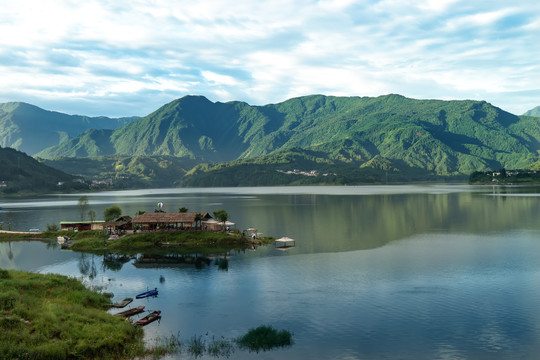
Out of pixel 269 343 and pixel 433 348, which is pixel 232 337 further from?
pixel 433 348

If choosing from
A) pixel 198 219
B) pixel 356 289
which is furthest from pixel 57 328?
pixel 198 219

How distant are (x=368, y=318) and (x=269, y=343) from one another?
13476mm

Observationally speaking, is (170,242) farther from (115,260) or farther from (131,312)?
(131,312)

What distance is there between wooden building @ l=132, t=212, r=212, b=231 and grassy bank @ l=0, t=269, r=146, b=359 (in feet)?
178

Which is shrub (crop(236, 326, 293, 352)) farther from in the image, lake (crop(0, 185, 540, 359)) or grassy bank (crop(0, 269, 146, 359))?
grassy bank (crop(0, 269, 146, 359))

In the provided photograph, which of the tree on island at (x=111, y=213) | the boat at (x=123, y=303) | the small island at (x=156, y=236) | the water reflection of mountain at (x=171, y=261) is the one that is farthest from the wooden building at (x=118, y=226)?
the boat at (x=123, y=303)

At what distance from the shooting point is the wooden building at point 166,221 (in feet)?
352

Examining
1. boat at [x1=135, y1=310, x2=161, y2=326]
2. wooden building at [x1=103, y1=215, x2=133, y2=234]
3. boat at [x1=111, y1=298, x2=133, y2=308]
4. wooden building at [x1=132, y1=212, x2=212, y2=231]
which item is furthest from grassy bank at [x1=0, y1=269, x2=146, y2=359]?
wooden building at [x1=103, y1=215, x2=133, y2=234]

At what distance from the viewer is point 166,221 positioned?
10700cm

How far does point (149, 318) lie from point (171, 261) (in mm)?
38369

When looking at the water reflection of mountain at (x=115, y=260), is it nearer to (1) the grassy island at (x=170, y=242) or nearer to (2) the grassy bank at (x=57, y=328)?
(1) the grassy island at (x=170, y=242)

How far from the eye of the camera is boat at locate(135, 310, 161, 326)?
46.8 m

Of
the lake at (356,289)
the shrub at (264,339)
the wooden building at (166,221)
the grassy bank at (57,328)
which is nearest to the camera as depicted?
the grassy bank at (57,328)

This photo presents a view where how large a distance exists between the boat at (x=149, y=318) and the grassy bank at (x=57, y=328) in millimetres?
1809
